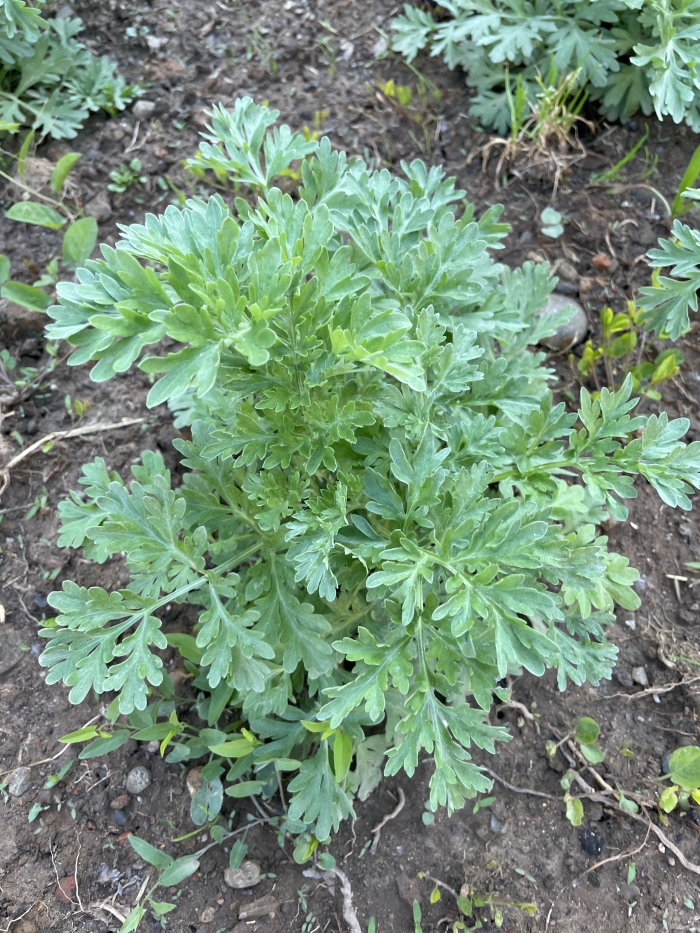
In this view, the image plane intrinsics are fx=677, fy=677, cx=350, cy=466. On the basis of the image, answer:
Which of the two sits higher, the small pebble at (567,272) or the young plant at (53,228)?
the young plant at (53,228)

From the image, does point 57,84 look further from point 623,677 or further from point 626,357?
point 623,677

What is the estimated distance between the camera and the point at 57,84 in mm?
3068

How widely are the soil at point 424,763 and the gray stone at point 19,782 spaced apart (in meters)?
0.02

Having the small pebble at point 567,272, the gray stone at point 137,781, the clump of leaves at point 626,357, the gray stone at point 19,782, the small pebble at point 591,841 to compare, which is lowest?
the small pebble at point 591,841

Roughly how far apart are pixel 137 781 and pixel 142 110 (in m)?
2.84

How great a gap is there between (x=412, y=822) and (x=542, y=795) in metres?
0.43

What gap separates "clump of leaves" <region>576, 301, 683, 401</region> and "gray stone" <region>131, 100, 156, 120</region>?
7.37 feet

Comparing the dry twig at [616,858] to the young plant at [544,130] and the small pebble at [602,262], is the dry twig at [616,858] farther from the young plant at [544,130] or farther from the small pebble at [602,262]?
the young plant at [544,130]

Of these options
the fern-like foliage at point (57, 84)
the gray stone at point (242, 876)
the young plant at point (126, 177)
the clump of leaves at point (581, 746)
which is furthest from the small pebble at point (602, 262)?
the gray stone at point (242, 876)

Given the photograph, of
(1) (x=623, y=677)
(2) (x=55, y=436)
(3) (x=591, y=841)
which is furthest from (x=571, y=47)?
(3) (x=591, y=841)

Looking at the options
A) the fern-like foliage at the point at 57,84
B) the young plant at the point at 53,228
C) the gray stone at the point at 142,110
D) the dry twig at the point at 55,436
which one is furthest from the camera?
the gray stone at the point at 142,110

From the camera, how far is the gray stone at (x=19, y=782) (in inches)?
81.4

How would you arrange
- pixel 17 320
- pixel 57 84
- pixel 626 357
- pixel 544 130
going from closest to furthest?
pixel 17 320 → pixel 626 357 → pixel 544 130 → pixel 57 84

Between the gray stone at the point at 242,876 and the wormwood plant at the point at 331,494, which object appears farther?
the gray stone at the point at 242,876
